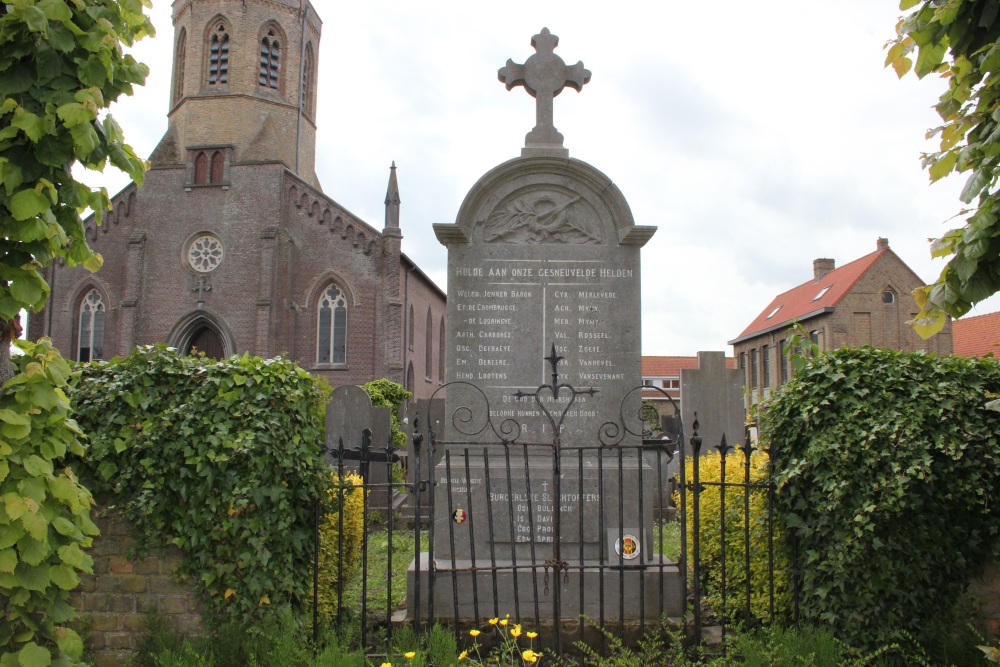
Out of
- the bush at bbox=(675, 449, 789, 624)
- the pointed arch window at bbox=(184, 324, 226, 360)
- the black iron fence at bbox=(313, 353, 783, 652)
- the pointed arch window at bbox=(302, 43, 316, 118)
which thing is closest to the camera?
→ the black iron fence at bbox=(313, 353, 783, 652)

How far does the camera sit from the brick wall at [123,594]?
17.2ft

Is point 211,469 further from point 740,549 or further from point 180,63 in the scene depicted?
point 180,63

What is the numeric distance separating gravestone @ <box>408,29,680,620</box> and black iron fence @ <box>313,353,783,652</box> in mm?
21

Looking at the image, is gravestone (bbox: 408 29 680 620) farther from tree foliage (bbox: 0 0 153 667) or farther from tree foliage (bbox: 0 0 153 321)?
tree foliage (bbox: 0 0 153 321)

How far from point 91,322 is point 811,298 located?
3520 centimetres

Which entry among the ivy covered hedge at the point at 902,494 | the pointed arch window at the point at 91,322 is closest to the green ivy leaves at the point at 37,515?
the ivy covered hedge at the point at 902,494

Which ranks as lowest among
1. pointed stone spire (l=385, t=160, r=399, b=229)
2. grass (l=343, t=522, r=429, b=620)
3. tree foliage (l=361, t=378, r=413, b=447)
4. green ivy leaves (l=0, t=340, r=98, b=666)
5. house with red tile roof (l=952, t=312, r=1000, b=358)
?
grass (l=343, t=522, r=429, b=620)

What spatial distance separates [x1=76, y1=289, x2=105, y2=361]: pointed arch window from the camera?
105 feet

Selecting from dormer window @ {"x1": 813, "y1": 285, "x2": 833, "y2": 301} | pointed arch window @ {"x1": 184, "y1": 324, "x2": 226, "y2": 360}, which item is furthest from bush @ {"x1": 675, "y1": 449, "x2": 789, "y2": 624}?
dormer window @ {"x1": 813, "y1": 285, "x2": 833, "y2": 301}

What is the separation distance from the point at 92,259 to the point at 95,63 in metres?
0.98

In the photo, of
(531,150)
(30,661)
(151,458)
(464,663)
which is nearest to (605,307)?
(531,150)

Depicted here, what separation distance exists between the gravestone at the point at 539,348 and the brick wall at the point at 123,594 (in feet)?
6.08

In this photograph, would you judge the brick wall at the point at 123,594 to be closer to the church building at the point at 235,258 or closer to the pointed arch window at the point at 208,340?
the church building at the point at 235,258

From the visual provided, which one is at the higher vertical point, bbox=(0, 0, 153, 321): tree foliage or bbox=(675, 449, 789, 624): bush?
bbox=(0, 0, 153, 321): tree foliage
